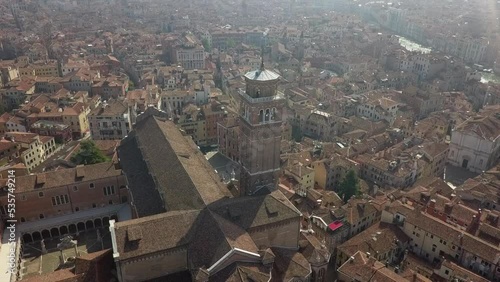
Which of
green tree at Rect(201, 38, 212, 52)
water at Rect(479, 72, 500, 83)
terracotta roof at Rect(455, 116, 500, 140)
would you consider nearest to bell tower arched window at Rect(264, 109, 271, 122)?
terracotta roof at Rect(455, 116, 500, 140)

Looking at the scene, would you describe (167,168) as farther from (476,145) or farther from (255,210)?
(476,145)

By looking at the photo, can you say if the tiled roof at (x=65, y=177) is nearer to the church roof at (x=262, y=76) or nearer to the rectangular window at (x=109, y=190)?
the rectangular window at (x=109, y=190)

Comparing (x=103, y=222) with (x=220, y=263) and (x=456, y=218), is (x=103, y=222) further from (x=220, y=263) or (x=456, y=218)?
(x=456, y=218)

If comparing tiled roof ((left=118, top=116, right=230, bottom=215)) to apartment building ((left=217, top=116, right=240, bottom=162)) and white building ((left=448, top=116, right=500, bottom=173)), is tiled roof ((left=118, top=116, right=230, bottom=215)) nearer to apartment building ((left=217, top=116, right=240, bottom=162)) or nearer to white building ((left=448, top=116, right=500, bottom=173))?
apartment building ((left=217, top=116, right=240, bottom=162))

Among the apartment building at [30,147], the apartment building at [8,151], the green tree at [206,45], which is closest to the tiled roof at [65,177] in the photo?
the apartment building at [30,147]

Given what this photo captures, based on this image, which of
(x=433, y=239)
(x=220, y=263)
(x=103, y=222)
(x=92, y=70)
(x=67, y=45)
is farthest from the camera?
(x=67, y=45)

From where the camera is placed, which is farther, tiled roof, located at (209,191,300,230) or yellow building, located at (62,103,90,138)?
yellow building, located at (62,103,90,138)

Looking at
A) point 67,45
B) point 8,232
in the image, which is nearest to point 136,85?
point 67,45
